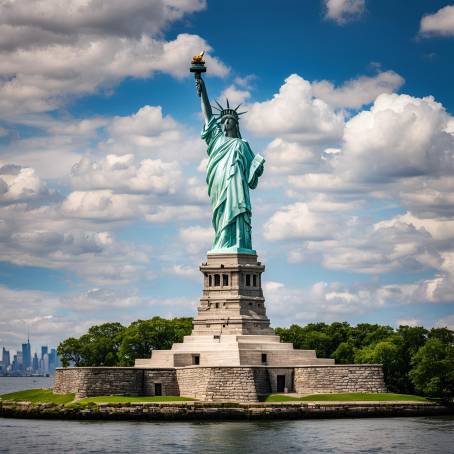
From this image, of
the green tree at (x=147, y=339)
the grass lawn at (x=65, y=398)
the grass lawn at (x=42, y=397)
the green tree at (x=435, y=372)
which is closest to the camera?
the grass lawn at (x=65, y=398)

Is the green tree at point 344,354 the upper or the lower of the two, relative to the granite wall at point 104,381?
upper

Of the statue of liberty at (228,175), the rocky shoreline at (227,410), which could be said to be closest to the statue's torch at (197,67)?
the statue of liberty at (228,175)

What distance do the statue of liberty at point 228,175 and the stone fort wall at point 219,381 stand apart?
13167 millimetres

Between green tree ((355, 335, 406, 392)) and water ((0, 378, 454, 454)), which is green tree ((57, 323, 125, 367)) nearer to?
green tree ((355, 335, 406, 392))

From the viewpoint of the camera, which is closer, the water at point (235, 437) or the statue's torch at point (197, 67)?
the water at point (235, 437)

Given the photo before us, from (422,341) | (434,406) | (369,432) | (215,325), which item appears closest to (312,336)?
(422,341)

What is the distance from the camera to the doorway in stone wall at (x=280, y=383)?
8925 cm

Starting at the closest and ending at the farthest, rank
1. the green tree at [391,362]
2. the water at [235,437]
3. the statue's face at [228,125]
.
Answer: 1. the water at [235,437]
2. the green tree at [391,362]
3. the statue's face at [228,125]

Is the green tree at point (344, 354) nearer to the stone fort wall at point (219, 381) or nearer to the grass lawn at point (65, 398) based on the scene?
the stone fort wall at point (219, 381)

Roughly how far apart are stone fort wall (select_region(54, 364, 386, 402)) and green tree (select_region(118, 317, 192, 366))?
21.8 meters

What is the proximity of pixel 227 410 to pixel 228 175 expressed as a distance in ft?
82.0

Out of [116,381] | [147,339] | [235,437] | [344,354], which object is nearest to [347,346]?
[344,354]

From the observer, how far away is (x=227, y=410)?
81.3 meters

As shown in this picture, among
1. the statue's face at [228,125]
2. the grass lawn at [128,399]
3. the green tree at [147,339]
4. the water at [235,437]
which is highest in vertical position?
the statue's face at [228,125]
